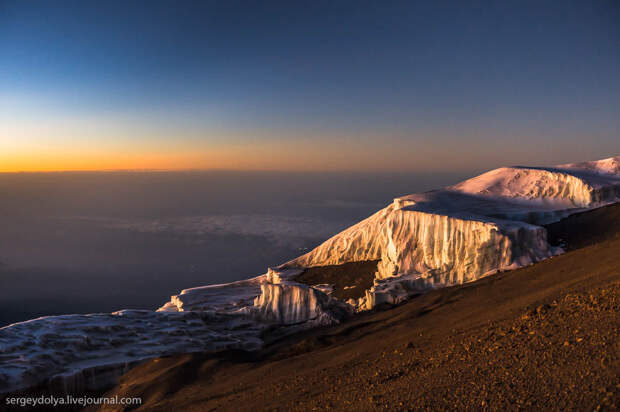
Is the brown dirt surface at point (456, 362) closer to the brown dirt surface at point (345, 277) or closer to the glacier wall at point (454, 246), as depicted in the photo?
the glacier wall at point (454, 246)

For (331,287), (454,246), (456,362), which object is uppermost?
(456,362)

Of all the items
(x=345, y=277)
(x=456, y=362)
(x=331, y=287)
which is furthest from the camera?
(x=345, y=277)

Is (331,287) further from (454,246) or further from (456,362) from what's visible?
(456,362)

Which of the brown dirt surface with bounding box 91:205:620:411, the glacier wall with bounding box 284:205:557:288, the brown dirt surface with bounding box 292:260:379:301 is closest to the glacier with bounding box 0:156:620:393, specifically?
the glacier wall with bounding box 284:205:557:288

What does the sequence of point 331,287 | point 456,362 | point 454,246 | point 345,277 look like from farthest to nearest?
point 345,277, point 331,287, point 454,246, point 456,362

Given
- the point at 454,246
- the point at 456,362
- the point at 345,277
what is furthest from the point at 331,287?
the point at 456,362

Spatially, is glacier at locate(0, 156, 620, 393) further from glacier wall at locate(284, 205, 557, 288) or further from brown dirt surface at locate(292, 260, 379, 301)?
brown dirt surface at locate(292, 260, 379, 301)
